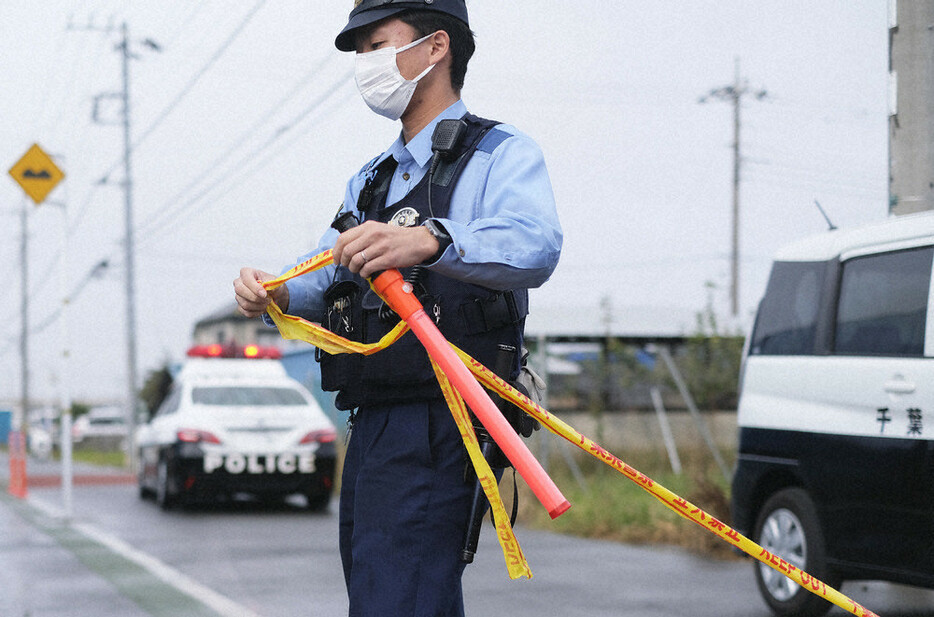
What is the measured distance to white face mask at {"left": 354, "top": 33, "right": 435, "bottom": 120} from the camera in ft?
8.57

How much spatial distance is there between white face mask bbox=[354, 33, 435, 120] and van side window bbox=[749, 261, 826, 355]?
3.75 metres

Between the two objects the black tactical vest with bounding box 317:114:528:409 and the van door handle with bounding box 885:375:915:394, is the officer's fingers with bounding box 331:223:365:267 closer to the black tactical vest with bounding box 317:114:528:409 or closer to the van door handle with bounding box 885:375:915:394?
the black tactical vest with bounding box 317:114:528:409

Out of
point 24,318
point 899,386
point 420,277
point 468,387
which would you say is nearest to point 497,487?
point 468,387

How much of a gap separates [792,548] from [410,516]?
403 centimetres

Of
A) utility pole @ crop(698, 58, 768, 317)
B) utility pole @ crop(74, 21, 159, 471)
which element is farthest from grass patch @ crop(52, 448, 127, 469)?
utility pole @ crop(698, 58, 768, 317)

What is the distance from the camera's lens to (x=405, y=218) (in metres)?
2.50

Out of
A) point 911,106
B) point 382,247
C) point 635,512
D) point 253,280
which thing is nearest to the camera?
point 382,247

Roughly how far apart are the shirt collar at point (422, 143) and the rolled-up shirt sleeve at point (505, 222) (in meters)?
0.14

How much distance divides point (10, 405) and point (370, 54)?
15018 centimetres

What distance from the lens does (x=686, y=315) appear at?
28.4 meters

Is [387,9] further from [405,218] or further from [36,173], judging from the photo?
[36,173]

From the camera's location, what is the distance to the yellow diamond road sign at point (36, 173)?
11539mm

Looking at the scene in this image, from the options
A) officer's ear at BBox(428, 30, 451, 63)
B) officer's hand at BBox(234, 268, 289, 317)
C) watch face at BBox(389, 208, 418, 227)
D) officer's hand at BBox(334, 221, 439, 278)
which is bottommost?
officer's hand at BBox(234, 268, 289, 317)

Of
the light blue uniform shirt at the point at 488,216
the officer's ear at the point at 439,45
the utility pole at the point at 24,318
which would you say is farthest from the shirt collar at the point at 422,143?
the utility pole at the point at 24,318
